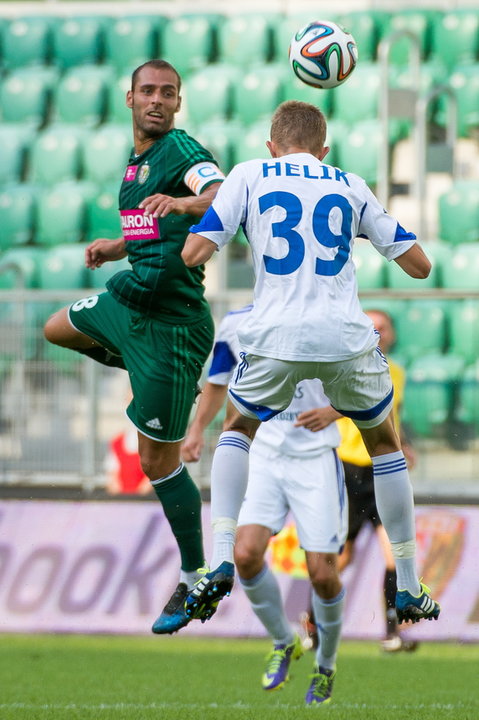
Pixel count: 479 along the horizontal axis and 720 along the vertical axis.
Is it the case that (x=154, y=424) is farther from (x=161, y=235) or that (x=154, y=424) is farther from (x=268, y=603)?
(x=268, y=603)

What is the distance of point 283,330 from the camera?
5281 mm

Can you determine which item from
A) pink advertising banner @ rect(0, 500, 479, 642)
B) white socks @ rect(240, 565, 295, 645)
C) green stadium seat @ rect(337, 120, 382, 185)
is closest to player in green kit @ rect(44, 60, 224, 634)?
white socks @ rect(240, 565, 295, 645)

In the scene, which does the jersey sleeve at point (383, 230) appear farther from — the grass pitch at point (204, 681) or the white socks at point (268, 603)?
the white socks at point (268, 603)

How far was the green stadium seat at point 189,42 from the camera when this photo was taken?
16.1 m

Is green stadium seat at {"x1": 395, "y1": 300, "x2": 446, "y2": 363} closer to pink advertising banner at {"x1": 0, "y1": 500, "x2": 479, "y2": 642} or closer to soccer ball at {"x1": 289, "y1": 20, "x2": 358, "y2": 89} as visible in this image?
pink advertising banner at {"x1": 0, "y1": 500, "x2": 479, "y2": 642}

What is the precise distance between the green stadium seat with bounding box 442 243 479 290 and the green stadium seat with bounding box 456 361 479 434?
2609 mm

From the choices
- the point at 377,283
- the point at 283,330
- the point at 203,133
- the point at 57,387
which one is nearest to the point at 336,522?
the point at 283,330

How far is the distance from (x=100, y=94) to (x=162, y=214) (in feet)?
35.4

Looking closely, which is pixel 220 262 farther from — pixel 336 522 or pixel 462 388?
pixel 336 522

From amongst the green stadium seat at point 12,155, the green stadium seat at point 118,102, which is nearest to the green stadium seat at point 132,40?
the green stadium seat at point 118,102

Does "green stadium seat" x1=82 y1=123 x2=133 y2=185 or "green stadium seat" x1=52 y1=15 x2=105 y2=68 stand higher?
"green stadium seat" x1=52 y1=15 x2=105 y2=68

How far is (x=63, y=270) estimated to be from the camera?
13.2 meters

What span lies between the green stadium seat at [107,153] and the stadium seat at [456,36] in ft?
12.4

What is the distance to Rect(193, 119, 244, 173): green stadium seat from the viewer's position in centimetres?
1431
